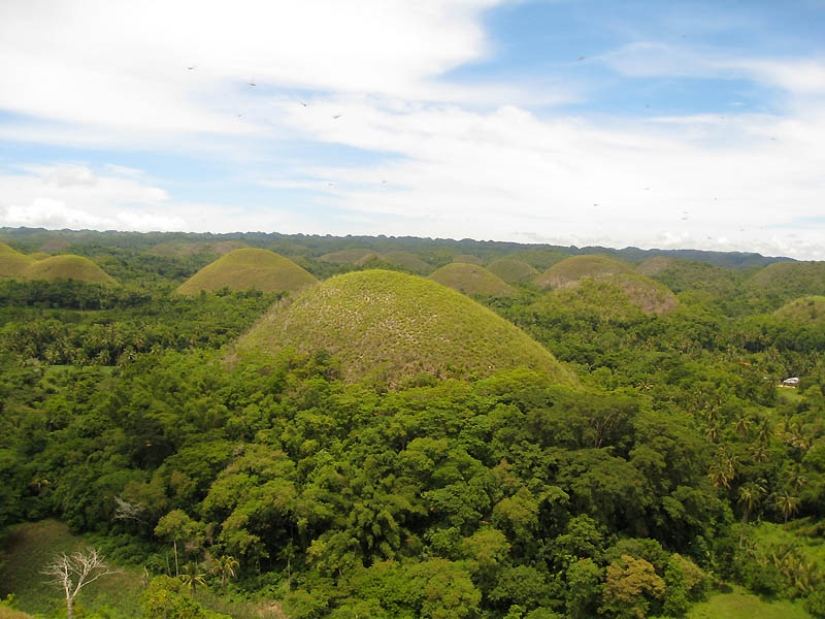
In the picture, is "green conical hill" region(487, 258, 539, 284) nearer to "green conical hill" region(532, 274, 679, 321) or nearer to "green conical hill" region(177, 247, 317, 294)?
"green conical hill" region(532, 274, 679, 321)

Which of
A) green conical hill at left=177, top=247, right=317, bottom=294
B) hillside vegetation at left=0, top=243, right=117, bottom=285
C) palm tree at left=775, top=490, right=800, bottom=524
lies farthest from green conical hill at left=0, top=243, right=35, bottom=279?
palm tree at left=775, top=490, right=800, bottom=524

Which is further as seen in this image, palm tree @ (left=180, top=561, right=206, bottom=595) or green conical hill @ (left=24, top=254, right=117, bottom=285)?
green conical hill @ (left=24, top=254, right=117, bottom=285)

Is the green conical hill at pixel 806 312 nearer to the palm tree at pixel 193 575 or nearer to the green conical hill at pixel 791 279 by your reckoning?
the green conical hill at pixel 791 279

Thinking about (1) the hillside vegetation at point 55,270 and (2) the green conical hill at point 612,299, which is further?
(1) the hillside vegetation at point 55,270

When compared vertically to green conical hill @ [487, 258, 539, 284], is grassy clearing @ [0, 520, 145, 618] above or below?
below

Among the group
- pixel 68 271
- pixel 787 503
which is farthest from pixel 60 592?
pixel 68 271

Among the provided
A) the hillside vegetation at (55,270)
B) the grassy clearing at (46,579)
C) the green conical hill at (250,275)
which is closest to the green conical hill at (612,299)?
the green conical hill at (250,275)

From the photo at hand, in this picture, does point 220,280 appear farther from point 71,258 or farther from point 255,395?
point 255,395
